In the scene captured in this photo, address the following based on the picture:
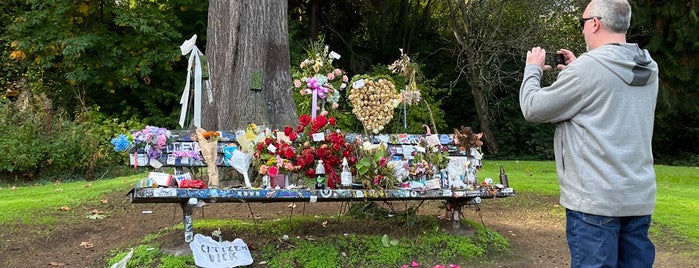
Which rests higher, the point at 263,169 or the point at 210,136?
the point at 210,136

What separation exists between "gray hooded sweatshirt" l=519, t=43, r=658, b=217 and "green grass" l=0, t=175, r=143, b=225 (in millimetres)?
5350

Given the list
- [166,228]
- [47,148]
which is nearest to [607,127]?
[166,228]

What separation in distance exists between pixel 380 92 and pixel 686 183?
25.5 feet

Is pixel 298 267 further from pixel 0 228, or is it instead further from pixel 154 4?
pixel 154 4

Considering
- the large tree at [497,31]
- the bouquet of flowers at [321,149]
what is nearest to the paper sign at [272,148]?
the bouquet of flowers at [321,149]

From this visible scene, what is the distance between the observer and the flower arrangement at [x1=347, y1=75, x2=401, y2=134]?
546 cm

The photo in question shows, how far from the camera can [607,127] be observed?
2.43 meters

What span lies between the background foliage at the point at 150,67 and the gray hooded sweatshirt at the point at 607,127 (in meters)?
8.35

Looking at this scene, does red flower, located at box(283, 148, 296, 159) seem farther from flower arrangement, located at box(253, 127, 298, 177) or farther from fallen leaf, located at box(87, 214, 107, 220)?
fallen leaf, located at box(87, 214, 107, 220)

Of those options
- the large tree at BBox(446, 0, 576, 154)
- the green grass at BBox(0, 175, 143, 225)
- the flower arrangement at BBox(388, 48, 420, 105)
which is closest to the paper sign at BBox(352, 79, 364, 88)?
the flower arrangement at BBox(388, 48, 420, 105)

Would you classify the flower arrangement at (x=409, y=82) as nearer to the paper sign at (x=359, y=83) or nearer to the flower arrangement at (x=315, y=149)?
the paper sign at (x=359, y=83)

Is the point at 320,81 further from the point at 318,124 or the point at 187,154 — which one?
the point at 187,154

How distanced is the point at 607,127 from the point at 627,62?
10.9 inches

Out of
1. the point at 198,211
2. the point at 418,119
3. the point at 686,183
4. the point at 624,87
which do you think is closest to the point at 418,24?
the point at 418,119
